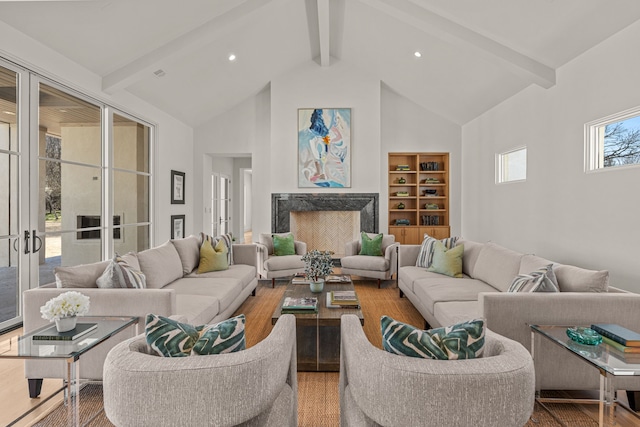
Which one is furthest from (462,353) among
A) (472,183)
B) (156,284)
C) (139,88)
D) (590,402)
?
(472,183)

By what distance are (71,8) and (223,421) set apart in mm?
3983

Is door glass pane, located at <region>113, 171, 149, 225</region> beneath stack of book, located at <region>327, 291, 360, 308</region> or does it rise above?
above

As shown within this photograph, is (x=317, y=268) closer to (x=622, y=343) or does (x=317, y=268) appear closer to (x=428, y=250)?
(x=428, y=250)

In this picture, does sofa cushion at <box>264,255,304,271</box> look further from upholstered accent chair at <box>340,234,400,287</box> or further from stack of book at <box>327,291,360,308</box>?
stack of book at <box>327,291,360,308</box>

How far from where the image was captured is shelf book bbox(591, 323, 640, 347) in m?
1.82

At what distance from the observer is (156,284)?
3330 mm

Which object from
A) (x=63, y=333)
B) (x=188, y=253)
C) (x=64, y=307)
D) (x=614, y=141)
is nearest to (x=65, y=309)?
(x=64, y=307)

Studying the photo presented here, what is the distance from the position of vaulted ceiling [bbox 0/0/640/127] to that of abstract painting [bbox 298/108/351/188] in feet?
3.42

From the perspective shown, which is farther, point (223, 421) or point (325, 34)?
point (325, 34)

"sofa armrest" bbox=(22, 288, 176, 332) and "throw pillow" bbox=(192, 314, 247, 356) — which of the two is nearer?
"throw pillow" bbox=(192, 314, 247, 356)

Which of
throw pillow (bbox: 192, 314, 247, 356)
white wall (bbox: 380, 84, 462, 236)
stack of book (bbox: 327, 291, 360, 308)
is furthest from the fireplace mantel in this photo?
throw pillow (bbox: 192, 314, 247, 356)

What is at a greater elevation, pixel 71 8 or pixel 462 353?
pixel 71 8

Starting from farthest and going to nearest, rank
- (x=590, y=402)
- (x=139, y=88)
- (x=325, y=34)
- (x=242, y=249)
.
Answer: (x=325, y=34)
(x=139, y=88)
(x=242, y=249)
(x=590, y=402)

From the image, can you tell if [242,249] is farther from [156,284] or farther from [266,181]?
[266,181]
